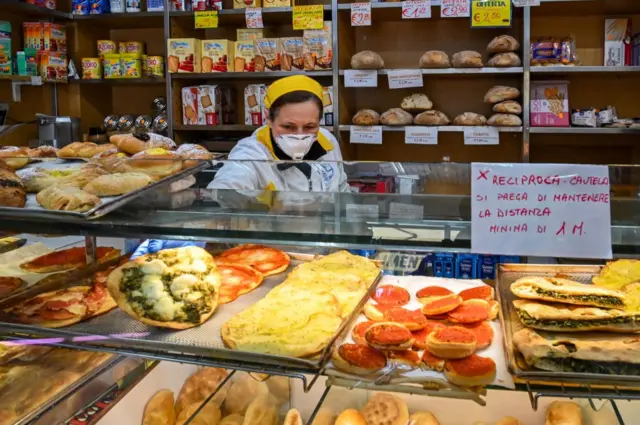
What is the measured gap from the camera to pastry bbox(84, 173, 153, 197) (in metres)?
1.24

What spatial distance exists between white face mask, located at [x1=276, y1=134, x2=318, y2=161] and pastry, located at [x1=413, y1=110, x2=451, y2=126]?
4.20ft

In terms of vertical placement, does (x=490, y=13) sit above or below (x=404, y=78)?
above

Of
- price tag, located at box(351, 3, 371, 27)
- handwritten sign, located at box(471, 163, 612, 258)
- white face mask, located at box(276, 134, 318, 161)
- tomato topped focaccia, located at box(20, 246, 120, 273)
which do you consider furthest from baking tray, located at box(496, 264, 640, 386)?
price tag, located at box(351, 3, 371, 27)

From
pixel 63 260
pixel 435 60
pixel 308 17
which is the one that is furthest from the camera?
pixel 308 17

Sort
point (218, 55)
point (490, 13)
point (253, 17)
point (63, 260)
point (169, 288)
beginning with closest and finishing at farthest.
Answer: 1. point (169, 288)
2. point (63, 260)
3. point (490, 13)
4. point (253, 17)
5. point (218, 55)

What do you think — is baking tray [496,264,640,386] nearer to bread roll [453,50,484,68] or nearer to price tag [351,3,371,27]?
bread roll [453,50,484,68]

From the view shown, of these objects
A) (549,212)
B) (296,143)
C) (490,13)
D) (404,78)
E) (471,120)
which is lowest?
(549,212)

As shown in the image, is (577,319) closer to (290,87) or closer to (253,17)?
(290,87)

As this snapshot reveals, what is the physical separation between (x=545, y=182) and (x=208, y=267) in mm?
779

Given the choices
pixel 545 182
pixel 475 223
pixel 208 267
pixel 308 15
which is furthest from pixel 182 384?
pixel 308 15

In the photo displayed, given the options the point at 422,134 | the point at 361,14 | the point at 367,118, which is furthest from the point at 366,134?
the point at 361,14

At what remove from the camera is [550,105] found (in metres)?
3.67

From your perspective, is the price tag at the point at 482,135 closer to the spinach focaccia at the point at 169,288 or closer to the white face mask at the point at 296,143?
the white face mask at the point at 296,143

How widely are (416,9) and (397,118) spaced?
0.64 m
